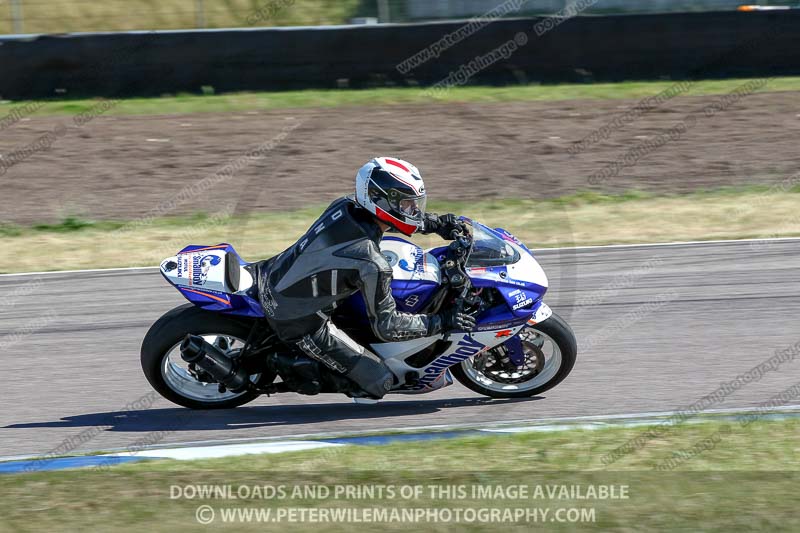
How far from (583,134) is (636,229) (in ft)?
12.5

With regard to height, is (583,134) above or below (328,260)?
below

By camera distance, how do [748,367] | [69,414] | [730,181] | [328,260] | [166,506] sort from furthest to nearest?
[730,181], [748,367], [69,414], [328,260], [166,506]

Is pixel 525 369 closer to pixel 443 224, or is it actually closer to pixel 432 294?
pixel 432 294

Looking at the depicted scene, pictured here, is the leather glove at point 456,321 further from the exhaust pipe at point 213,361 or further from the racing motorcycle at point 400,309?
the exhaust pipe at point 213,361

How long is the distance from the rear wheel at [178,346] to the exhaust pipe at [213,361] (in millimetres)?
102

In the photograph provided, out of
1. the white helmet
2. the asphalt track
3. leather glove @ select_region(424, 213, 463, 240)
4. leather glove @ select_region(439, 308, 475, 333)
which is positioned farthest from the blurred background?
leather glove @ select_region(439, 308, 475, 333)

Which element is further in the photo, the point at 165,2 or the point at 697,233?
the point at 165,2

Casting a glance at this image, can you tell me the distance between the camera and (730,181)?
43.9 feet

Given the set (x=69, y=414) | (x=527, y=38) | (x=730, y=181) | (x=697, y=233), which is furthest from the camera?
(x=527, y=38)

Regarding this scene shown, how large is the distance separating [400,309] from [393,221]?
643 millimetres

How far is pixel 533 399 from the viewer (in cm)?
714

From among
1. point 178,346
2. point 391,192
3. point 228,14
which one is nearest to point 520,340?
point 391,192

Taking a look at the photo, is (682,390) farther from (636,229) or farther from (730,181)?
(730,181)

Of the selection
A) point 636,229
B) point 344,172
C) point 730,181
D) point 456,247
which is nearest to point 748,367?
point 456,247
